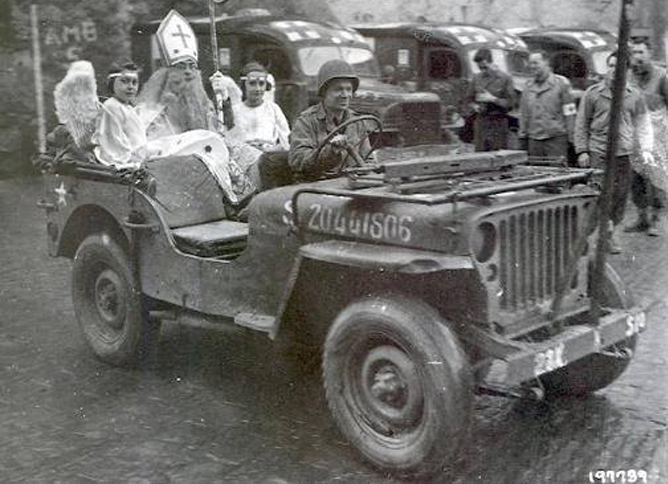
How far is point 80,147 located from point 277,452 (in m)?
2.48

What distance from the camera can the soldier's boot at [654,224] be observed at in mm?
8914

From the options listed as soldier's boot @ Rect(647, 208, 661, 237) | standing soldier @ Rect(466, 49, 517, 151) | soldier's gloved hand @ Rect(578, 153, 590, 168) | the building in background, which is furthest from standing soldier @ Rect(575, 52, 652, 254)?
the building in background

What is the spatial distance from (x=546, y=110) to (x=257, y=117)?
3.13m

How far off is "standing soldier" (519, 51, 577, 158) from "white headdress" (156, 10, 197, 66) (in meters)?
3.48

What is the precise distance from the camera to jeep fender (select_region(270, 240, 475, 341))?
3605mm

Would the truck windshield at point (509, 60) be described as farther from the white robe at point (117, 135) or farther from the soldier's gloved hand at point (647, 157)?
the white robe at point (117, 135)

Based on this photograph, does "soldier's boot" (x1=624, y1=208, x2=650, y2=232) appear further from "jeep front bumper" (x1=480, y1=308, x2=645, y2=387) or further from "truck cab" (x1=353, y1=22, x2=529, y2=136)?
"jeep front bumper" (x1=480, y1=308, x2=645, y2=387)

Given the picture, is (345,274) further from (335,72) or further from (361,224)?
(335,72)

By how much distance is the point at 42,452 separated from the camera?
4.20 meters

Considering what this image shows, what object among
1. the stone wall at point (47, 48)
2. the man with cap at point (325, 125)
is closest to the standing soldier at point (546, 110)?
the man with cap at point (325, 125)

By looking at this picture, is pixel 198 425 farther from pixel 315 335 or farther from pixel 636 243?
pixel 636 243

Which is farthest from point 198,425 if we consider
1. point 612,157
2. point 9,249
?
point 9,249

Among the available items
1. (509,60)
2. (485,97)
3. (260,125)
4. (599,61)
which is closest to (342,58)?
(485,97)

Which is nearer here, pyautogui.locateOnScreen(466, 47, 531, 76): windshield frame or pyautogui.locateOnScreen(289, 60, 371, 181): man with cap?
pyautogui.locateOnScreen(289, 60, 371, 181): man with cap
